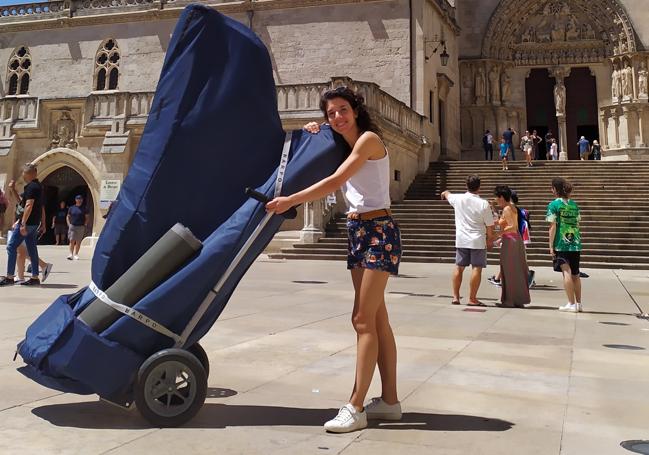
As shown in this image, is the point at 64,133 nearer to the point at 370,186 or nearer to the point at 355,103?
the point at 355,103

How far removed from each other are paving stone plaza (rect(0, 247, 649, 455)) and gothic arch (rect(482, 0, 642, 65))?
2561 cm

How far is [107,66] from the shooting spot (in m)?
28.2

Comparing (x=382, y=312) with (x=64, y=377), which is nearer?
(x=64, y=377)

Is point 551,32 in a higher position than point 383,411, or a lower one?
higher

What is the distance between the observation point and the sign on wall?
873 inches

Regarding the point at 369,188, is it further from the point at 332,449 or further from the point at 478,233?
the point at 478,233

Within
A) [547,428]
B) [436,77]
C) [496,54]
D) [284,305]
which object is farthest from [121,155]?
[547,428]

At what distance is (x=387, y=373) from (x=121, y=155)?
21332 mm

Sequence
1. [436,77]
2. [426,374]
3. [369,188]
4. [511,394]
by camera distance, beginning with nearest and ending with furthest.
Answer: [369,188], [511,394], [426,374], [436,77]

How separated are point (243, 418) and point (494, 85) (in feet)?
97.7

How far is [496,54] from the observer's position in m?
30.1

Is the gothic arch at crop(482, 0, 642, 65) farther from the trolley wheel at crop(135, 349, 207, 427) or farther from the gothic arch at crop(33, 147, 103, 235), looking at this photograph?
the trolley wheel at crop(135, 349, 207, 427)

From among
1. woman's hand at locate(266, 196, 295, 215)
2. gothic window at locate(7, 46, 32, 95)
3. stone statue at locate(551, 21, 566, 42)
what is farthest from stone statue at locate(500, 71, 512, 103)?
woman's hand at locate(266, 196, 295, 215)

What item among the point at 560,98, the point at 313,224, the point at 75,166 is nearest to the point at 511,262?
the point at 313,224
